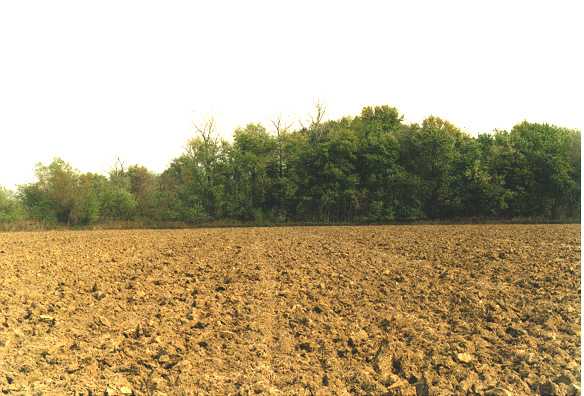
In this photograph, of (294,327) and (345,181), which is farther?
(345,181)

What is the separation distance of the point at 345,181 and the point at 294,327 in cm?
3764

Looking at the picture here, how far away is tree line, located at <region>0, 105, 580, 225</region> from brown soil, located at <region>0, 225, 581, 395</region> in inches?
1178

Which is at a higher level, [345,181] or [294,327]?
[345,181]

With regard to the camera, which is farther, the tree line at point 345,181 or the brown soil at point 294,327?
the tree line at point 345,181

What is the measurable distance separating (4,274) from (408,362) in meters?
11.1

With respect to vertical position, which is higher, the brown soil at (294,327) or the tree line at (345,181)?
the tree line at (345,181)

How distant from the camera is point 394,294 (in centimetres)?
1019

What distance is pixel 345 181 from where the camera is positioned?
45.1 m

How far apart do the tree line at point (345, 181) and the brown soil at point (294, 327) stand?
2991 cm

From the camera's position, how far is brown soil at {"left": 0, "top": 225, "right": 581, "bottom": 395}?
19.8 feet

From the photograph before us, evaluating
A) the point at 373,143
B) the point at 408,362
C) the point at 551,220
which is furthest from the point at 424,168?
the point at 408,362

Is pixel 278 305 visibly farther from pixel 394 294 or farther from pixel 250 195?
pixel 250 195

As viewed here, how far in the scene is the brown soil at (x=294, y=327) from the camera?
6.03 meters

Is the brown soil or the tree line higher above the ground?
the tree line
